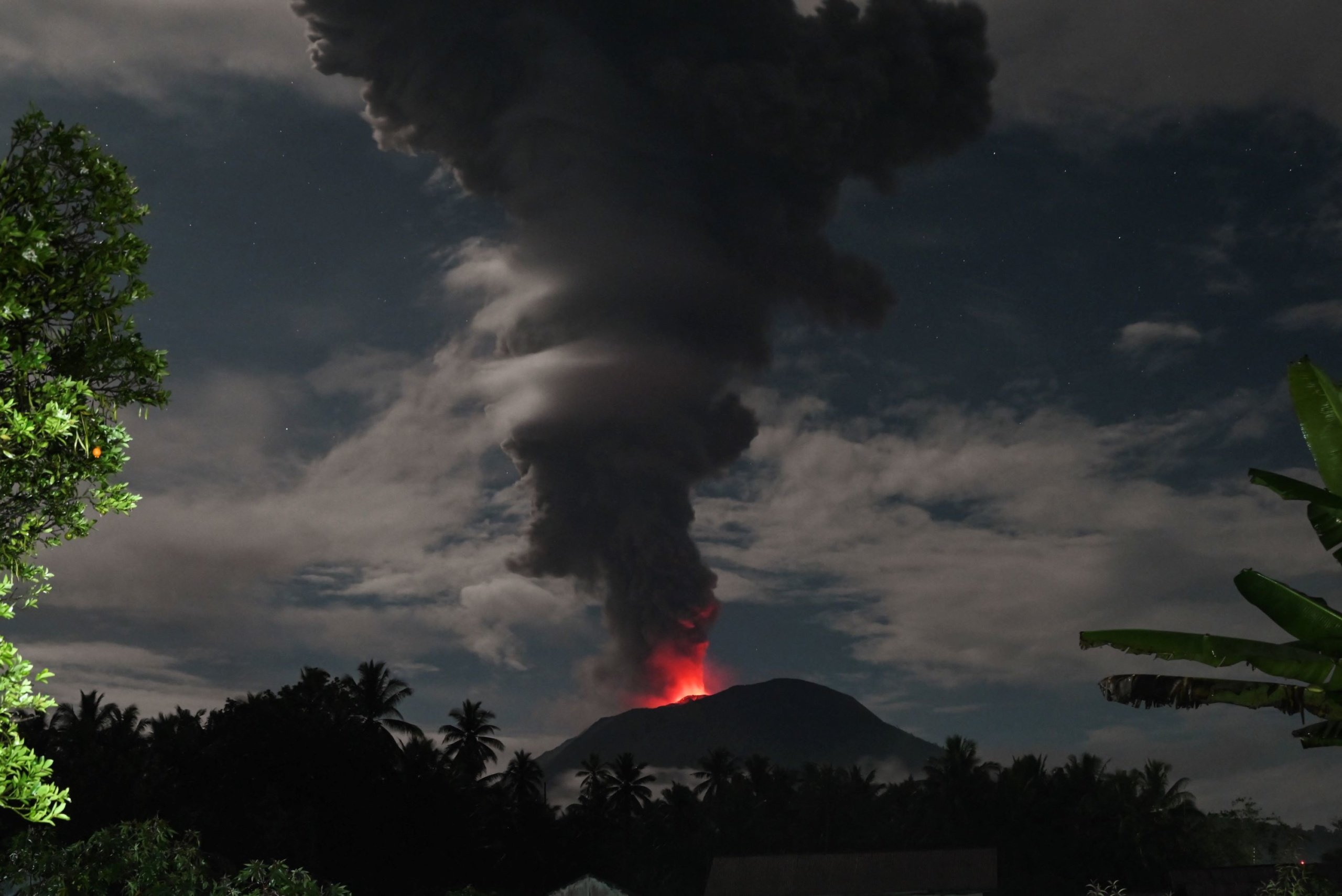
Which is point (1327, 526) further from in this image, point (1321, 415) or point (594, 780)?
point (594, 780)

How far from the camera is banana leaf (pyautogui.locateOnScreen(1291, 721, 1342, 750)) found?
8.04 metres

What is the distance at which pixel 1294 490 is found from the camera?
7.83 m

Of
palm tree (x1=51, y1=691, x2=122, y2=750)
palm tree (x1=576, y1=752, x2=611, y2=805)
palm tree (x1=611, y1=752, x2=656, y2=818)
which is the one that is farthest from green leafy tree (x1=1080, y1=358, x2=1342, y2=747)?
palm tree (x1=611, y1=752, x2=656, y2=818)

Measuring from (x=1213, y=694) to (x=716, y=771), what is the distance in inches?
3618

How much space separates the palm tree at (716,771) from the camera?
9500 centimetres

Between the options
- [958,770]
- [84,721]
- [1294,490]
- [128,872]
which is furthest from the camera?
[958,770]

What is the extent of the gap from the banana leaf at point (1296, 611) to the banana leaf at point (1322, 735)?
51 centimetres

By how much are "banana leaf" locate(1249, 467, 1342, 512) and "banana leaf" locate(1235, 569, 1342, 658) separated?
0.69 metres

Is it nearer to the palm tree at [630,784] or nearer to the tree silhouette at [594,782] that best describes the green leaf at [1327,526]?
the tree silhouette at [594,782]

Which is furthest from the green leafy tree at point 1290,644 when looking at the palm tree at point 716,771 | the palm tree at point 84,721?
the palm tree at point 716,771

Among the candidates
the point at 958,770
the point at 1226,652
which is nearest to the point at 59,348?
the point at 1226,652

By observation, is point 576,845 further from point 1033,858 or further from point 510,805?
point 1033,858

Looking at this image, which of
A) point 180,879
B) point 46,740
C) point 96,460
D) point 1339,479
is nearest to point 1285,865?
point 1339,479

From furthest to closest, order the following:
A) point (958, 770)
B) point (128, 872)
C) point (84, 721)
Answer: point (958, 770), point (84, 721), point (128, 872)
